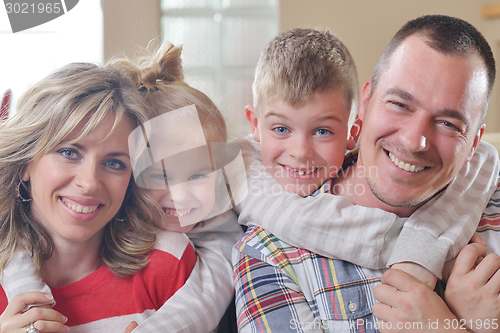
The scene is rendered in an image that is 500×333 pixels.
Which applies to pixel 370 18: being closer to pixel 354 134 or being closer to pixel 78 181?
pixel 354 134

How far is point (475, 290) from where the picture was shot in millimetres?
748

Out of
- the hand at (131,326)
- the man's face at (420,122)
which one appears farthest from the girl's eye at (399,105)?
the hand at (131,326)

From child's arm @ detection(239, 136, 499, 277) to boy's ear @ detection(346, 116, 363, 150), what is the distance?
22 centimetres

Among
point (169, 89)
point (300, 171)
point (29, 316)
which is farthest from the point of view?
point (300, 171)

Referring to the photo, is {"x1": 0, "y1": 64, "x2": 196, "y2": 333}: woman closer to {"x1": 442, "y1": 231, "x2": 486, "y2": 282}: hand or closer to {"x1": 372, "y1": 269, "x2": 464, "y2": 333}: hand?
{"x1": 372, "y1": 269, "x2": 464, "y2": 333}: hand

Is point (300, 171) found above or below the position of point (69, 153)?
below

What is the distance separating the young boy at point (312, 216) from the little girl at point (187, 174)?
6 cm

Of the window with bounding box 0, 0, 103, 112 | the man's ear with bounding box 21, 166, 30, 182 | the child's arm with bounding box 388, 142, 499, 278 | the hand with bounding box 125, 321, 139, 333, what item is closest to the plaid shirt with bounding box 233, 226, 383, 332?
the child's arm with bounding box 388, 142, 499, 278

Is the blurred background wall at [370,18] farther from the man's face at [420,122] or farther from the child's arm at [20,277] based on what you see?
the child's arm at [20,277]

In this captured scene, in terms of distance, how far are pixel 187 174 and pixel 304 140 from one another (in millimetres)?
283

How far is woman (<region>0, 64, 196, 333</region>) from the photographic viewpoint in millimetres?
729

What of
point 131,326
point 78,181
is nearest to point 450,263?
point 131,326

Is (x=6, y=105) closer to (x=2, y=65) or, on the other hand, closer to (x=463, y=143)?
(x=2, y=65)

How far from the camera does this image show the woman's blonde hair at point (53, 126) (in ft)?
2.40
